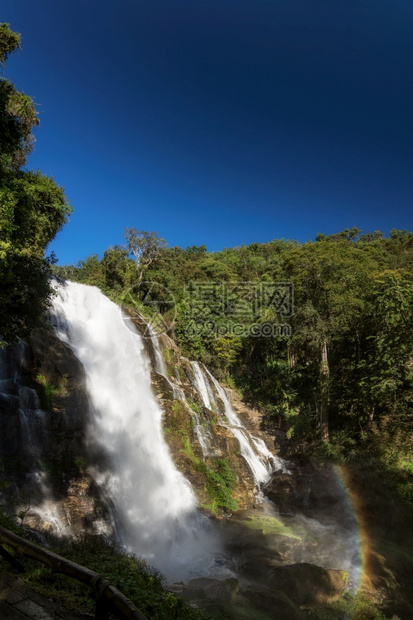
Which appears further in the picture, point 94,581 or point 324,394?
point 324,394

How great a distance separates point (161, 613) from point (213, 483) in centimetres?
1256

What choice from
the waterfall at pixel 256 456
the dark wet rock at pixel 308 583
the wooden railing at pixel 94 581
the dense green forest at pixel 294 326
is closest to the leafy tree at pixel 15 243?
the dense green forest at pixel 294 326

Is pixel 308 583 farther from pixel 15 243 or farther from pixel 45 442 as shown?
pixel 15 243

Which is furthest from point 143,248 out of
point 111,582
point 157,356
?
point 111,582

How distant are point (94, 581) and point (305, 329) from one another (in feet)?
58.3

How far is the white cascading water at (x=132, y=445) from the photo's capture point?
13.3 meters

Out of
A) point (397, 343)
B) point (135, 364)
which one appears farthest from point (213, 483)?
point (397, 343)

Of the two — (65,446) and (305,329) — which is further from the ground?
(305,329)

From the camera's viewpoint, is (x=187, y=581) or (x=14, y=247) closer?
(x=14, y=247)

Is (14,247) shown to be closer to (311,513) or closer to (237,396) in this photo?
(311,513)

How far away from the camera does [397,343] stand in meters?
17.3

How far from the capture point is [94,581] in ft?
11.7

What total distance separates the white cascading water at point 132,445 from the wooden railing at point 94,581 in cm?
909

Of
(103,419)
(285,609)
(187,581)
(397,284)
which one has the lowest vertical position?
(187,581)
